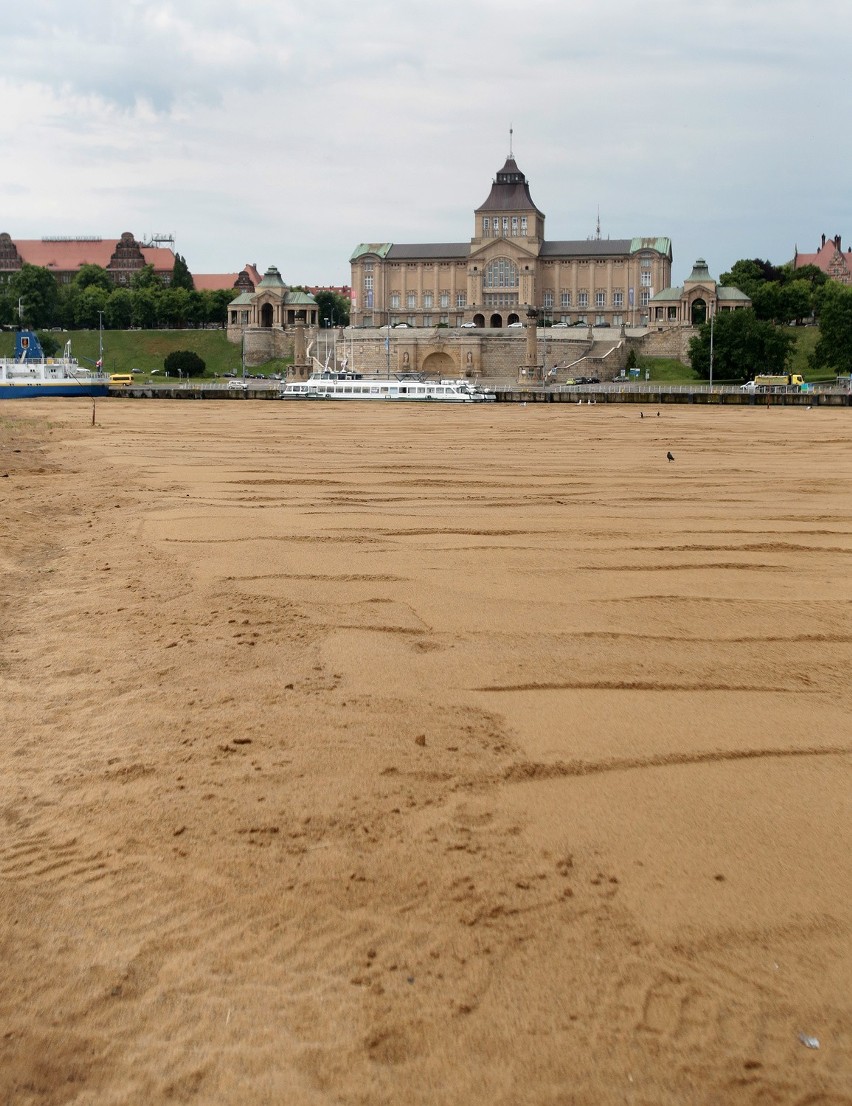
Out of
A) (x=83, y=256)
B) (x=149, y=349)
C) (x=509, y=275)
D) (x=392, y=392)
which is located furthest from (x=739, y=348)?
(x=83, y=256)

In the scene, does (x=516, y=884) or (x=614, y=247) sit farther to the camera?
(x=614, y=247)

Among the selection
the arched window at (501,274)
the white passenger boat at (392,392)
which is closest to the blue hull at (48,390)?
the white passenger boat at (392,392)

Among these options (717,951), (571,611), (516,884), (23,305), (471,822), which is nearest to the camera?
(717,951)

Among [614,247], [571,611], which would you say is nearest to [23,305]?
[614,247]

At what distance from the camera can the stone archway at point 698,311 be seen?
124250 millimetres

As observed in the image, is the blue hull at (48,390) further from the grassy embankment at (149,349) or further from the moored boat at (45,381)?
the grassy embankment at (149,349)

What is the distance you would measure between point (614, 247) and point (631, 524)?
132 meters

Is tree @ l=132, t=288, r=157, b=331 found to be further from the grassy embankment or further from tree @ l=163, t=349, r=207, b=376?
tree @ l=163, t=349, r=207, b=376

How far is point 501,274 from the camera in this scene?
140125mm

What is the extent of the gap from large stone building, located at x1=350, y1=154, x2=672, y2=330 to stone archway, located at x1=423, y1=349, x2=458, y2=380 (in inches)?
628

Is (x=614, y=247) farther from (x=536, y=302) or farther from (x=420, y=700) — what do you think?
(x=420, y=700)

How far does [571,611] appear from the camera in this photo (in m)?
11.7

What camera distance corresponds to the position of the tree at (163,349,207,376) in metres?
118

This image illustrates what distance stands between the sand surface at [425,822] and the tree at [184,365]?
106m
